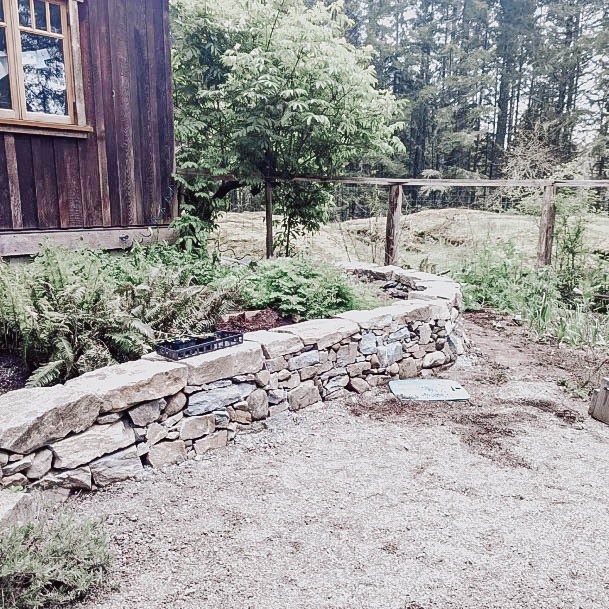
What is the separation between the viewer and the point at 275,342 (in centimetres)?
333

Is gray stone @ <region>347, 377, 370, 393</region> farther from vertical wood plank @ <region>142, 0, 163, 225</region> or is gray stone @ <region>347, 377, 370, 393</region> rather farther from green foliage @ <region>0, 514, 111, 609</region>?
vertical wood plank @ <region>142, 0, 163, 225</region>

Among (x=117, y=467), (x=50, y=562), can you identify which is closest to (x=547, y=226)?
(x=117, y=467)

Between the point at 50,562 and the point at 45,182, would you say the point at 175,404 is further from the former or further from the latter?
the point at 45,182

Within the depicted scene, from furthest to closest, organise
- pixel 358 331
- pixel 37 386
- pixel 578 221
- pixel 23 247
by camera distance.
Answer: pixel 578 221, pixel 23 247, pixel 358 331, pixel 37 386

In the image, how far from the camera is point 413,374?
175 inches

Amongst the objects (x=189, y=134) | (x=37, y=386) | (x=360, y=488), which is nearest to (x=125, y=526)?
(x=37, y=386)

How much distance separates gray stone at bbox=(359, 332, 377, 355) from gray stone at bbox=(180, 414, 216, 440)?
4.51 ft

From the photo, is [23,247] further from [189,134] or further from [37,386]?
[189,134]

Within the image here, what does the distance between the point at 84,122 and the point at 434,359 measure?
4024mm

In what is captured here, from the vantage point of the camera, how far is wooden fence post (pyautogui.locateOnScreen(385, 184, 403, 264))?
6.76 m

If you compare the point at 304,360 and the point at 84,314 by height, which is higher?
the point at 84,314

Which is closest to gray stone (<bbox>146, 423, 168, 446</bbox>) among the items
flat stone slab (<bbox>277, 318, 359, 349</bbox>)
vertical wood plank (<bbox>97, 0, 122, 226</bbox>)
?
flat stone slab (<bbox>277, 318, 359, 349</bbox>)

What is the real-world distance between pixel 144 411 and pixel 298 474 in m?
0.87

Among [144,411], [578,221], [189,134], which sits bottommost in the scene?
[144,411]
